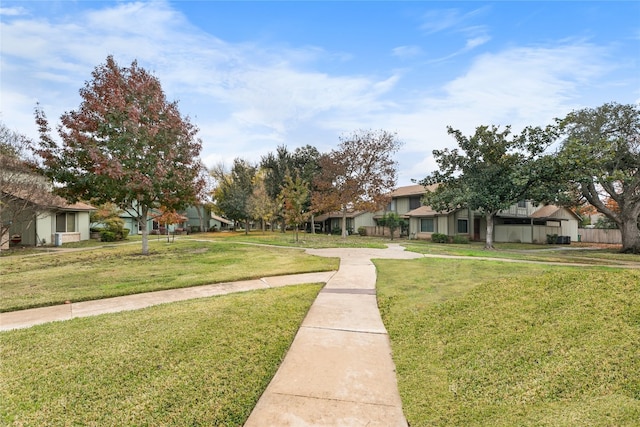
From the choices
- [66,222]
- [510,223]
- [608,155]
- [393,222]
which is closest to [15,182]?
[66,222]

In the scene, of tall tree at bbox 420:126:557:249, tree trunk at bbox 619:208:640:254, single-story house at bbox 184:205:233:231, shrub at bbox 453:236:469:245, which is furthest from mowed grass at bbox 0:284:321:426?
single-story house at bbox 184:205:233:231

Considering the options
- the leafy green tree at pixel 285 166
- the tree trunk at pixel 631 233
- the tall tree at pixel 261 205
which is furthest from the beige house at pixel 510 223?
the tall tree at pixel 261 205

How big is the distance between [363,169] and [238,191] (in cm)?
1504

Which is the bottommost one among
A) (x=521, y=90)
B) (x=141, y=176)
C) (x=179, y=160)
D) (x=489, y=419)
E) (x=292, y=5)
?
(x=489, y=419)

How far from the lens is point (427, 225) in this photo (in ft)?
96.8

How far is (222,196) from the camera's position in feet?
133

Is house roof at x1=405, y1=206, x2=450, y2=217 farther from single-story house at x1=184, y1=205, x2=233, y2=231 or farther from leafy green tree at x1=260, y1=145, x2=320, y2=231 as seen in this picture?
single-story house at x1=184, y1=205, x2=233, y2=231

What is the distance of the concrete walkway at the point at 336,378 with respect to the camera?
251 centimetres

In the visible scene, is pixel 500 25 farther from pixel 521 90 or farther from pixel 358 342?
pixel 358 342

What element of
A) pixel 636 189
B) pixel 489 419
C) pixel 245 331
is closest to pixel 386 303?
pixel 245 331

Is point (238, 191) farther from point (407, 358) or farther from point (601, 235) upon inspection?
point (601, 235)

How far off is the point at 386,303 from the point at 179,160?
1101 cm

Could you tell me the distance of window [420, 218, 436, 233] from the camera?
2905cm

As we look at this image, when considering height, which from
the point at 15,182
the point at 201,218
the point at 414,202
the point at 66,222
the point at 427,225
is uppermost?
the point at 15,182
